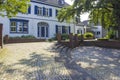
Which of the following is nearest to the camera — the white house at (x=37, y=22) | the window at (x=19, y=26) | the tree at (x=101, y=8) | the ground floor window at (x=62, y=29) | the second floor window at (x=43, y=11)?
the tree at (x=101, y=8)

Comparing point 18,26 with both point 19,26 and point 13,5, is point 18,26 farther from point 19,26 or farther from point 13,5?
point 13,5

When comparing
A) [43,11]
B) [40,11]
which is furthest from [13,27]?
[43,11]

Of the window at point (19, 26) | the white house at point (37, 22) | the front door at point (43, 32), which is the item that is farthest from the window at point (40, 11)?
the window at point (19, 26)

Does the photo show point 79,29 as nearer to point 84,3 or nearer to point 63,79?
point 84,3

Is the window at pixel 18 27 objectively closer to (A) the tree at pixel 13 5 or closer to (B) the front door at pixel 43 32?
(B) the front door at pixel 43 32

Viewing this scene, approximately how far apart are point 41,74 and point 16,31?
74.8ft

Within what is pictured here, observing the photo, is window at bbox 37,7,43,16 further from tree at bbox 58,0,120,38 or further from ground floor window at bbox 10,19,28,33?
tree at bbox 58,0,120,38

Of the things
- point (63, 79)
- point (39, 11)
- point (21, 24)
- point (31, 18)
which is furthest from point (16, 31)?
point (63, 79)

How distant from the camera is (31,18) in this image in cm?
3200

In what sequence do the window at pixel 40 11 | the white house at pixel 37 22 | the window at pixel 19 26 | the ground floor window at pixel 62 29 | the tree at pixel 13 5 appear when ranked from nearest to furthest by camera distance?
the tree at pixel 13 5 < the white house at pixel 37 22 < the window at pixel 19 26 < the window at pixel 40 11 < the ground floor window at pixel 62 29

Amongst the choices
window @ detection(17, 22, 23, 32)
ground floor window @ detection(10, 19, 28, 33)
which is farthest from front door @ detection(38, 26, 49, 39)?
window @ detection(17, 22, 23, 32)

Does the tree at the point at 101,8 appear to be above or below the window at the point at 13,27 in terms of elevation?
above

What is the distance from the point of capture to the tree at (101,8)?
2036 centimetres

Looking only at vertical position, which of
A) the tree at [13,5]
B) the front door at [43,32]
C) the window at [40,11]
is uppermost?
the window at [40,11]
